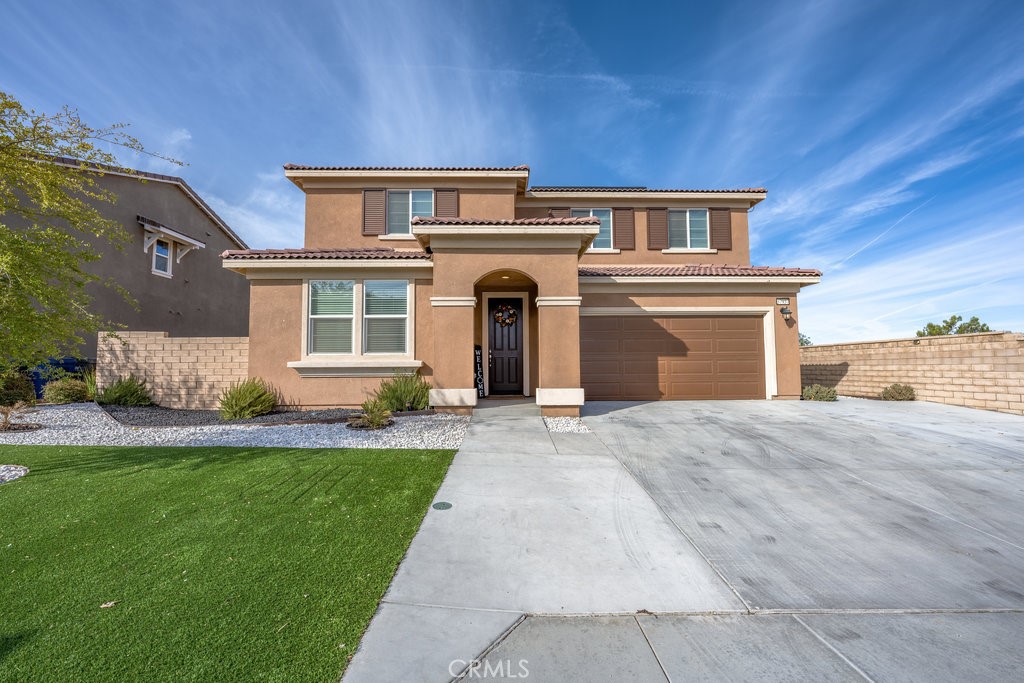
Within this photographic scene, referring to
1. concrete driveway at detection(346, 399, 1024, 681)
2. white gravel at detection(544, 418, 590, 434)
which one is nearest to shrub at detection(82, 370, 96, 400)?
concrete driveway at detection(346, 399, 1024, 681)

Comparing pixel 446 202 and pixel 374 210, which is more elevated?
pixel 446 202

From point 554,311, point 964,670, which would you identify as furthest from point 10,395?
point 964,670

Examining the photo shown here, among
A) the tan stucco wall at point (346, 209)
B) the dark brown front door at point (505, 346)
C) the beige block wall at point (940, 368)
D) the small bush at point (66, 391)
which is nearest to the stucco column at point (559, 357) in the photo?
the dark brown front door at point (505, 346)

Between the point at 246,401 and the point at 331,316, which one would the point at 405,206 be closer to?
the point at 331,316

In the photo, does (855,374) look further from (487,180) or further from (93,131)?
(93,131)

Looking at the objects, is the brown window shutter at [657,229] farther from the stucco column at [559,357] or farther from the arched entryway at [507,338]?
the stucco column at [559,357]

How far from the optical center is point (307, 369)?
974 centimetres

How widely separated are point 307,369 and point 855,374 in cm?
1620

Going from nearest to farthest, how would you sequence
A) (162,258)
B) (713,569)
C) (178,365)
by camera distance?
1. (713,569)
2. (178,365)
3. (162,258)

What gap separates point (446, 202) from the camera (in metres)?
12.2

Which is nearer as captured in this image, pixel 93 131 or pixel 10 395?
pixel 93 131

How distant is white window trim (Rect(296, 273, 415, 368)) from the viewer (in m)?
9.67

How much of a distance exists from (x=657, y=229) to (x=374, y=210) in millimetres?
8813

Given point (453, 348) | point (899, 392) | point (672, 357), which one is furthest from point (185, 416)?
point (899, 392)
